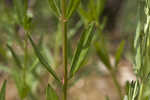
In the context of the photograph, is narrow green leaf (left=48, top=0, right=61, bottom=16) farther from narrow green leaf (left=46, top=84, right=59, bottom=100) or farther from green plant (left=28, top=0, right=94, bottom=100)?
narrow green leaf (left=46, top=84, right=59, bottom=100)

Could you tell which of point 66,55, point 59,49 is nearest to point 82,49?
point 66,55

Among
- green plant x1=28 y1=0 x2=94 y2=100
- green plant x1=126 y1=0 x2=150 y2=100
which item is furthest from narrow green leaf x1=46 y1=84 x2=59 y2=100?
green plant x1=126 y1=0 x2=150 y2=100

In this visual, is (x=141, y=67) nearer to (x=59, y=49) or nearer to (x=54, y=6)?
(x=54, y=6)

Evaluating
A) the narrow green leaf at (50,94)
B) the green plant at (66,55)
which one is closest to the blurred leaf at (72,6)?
the green plant at (66,55)

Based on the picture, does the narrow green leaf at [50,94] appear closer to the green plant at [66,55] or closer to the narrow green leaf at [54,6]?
the green plant at [66,55]

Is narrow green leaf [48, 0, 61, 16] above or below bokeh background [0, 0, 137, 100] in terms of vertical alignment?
above

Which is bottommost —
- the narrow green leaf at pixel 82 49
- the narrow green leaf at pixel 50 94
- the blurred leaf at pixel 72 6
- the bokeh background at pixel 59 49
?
the bokeh background at pixel 59 49

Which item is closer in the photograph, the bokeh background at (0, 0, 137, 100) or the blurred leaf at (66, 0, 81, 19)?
the blurred leaf at (66, 0, 81, 19)

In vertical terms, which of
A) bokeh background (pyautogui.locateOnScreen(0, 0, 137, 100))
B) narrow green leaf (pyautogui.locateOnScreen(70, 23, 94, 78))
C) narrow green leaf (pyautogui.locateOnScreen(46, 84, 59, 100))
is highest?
narrow green leaf (pyautogui.locateOnScreen(70, 23, 94, 78))

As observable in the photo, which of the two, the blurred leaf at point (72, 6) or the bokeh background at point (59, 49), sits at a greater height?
the blurred leaf at point (72, 6)
